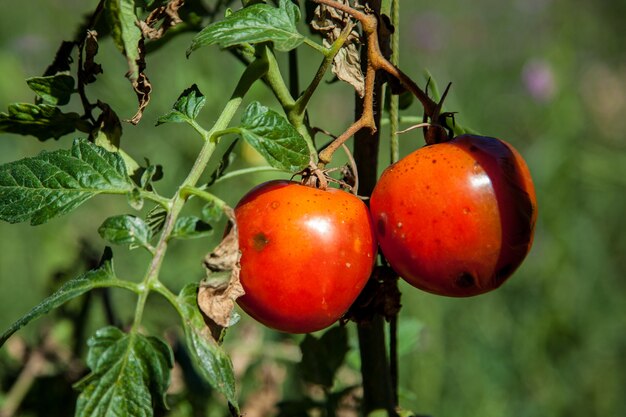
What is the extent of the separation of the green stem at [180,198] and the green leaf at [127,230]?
0.06 feet

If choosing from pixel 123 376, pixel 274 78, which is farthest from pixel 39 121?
pixel 123 376

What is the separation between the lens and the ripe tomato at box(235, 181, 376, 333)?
853mm

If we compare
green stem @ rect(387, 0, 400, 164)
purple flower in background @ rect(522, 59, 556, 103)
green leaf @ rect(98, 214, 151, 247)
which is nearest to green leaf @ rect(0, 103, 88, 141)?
green leaf @ rect(98, 214, 151, 247)

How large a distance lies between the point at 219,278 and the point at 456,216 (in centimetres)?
28

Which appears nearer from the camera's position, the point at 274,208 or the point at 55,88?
the point at 274,208

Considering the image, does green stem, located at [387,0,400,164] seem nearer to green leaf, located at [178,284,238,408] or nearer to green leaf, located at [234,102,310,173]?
green leaf, located at [234,102,310,173]

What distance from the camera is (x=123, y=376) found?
738 mm

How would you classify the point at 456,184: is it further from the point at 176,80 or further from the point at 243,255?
the point at 176,80

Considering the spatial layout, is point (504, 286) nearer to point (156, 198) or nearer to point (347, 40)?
point (347, 40)

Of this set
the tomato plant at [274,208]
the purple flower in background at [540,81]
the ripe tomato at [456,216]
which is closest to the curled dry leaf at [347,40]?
the tomato plant at [274,208]

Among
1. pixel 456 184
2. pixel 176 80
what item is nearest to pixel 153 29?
pixel 456 184

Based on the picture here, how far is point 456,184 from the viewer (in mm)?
869

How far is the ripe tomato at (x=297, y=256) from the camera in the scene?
33.6 inches

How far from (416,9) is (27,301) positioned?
3.94 meters
